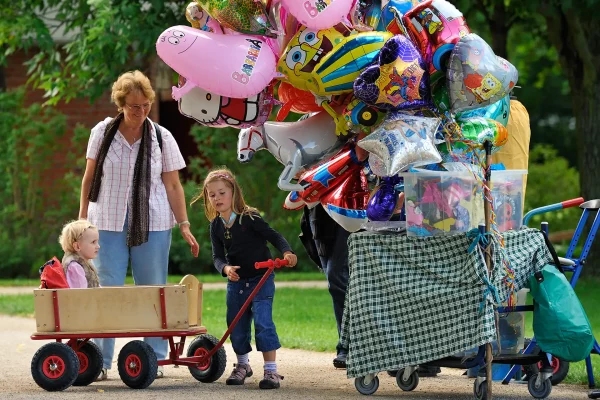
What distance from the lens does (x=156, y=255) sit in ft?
25.6

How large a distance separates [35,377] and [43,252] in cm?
1026

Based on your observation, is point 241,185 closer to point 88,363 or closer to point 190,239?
point 190,239

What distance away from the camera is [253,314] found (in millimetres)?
7391

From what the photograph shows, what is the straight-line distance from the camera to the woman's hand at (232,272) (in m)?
7.29

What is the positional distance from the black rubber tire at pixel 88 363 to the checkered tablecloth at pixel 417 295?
1.65 meters

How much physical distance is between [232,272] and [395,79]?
1.68 meters

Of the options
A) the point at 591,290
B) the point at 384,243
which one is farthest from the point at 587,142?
the point at 384,243

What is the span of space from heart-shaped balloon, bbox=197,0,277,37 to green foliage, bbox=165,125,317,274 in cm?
984

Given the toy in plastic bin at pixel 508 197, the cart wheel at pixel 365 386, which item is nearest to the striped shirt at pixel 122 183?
the cart wheel at pixel 365 386

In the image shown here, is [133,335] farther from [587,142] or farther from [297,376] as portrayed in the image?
[587,142]

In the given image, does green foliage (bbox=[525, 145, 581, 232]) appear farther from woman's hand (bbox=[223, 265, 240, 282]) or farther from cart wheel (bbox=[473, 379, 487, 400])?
cart wheel (bbox=[473, 379, 487, 400])

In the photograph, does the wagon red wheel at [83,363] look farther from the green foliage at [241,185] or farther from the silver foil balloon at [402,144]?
the green foliage at [241,185]

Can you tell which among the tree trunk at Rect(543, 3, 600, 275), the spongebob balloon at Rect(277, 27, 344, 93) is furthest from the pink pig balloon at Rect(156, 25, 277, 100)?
the tree trunk at Rect(543, 3, 600, 275)

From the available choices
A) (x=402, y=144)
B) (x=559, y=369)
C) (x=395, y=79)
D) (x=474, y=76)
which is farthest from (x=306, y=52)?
(x=559, y=369)
